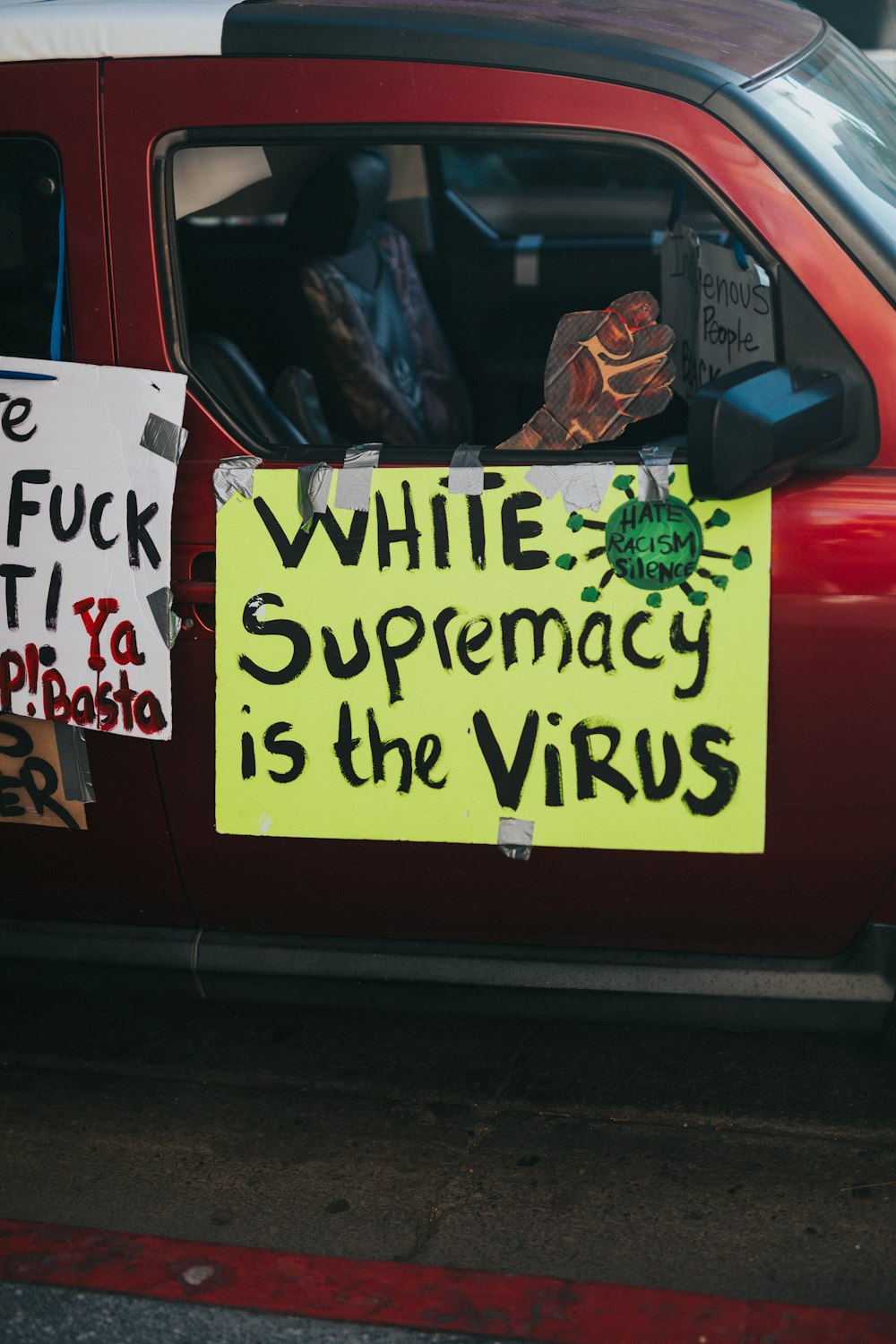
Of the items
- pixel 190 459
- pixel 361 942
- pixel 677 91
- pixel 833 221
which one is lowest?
pixel 361 942

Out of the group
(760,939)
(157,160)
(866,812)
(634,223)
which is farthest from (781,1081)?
(634,223)

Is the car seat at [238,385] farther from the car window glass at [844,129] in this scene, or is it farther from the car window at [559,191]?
the car window at [559,191]

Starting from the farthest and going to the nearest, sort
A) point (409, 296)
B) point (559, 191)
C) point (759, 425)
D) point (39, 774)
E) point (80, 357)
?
point (559, 191), point (409, 296), point (39, 774), point (80, 357), point (759, 425)

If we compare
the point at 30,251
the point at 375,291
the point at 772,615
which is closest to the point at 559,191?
the point at 375,291

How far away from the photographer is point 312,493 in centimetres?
237

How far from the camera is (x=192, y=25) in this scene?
94.4 inches

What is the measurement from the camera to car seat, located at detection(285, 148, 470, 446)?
3070 millimetres

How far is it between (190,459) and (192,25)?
0.64 m

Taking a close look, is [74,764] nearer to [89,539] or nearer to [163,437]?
[89,539]

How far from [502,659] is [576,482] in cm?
27

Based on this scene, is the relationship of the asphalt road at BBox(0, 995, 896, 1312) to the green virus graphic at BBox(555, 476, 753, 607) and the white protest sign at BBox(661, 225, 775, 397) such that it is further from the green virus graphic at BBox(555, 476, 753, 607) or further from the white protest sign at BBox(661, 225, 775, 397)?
the white protest sign at BBox(661, 225, 775, 397)

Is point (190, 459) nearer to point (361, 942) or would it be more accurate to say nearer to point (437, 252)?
point (361, 942)

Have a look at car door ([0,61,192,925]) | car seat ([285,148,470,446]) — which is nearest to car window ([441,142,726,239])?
car seat ([285,148,470,446])

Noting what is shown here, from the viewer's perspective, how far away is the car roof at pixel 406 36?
2.30 metres
